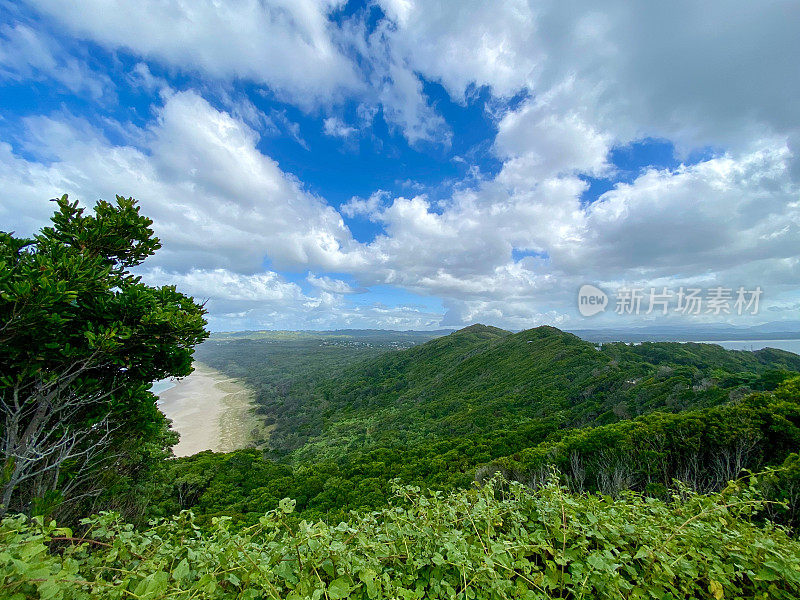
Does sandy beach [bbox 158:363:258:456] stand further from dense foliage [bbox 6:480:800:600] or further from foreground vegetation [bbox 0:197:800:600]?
dense foliage [bbox 6:480:800:600]

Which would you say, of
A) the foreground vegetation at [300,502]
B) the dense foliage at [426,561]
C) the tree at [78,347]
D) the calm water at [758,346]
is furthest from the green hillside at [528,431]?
the calm water at [758,346]

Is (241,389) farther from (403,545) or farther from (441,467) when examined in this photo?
(403,545)

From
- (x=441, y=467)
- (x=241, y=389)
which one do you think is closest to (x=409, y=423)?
(x=441, y=467)

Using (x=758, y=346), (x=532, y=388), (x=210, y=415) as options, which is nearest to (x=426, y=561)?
(x=532, y=388)

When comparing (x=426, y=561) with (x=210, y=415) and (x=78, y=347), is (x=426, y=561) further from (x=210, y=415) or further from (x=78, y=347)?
(x=210, y=415)

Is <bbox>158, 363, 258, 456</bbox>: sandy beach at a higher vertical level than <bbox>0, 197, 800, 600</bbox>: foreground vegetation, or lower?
lower

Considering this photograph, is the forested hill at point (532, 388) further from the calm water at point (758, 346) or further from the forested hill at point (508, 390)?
the calm water at point (758, 346)

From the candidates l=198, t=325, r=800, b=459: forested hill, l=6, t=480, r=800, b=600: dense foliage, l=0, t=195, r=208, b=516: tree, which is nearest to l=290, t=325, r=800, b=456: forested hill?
l=198, t=325, r=800, b=459: forested hill

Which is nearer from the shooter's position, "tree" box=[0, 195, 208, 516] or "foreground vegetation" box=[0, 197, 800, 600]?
"foreground vegetation" box=[0, 197, 800, 600]
